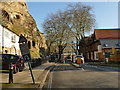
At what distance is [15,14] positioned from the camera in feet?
135

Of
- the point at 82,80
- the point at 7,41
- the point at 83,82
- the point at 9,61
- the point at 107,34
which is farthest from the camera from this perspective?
the point at 107,34

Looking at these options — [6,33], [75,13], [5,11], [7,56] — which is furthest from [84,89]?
[75,13]

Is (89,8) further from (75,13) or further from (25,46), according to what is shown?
(25,46)

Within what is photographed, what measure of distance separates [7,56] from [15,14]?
27950 millimetres

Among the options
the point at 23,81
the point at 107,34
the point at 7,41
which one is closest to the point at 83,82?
the point at 23,81

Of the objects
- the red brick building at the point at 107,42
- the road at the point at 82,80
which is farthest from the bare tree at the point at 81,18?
the road at the point at 82,80

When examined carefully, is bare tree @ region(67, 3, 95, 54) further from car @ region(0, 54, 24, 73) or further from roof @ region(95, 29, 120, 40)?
car @ region(0, 54, 24, 73)

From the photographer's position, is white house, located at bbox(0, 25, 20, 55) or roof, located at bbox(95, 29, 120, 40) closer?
white house, located at bbox(0, 25, 20, 55)

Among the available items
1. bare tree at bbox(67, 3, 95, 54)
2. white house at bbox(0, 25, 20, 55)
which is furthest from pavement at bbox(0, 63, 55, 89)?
bare tree at bbox(67, 3, 95, 54)

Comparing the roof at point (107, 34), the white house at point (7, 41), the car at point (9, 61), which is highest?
the roof at point (107, 34)

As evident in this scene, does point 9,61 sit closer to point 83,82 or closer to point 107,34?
point 83,82

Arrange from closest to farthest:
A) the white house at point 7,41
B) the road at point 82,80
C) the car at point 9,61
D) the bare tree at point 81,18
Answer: the road at point 82,80
the car at point 9,61
the white house at point 7,41
the bare tree at point 81,18

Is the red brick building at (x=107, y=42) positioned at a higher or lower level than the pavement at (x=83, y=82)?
higher

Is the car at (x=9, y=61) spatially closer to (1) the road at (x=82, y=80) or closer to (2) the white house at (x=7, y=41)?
(1) the road at (x=82, y=80)
